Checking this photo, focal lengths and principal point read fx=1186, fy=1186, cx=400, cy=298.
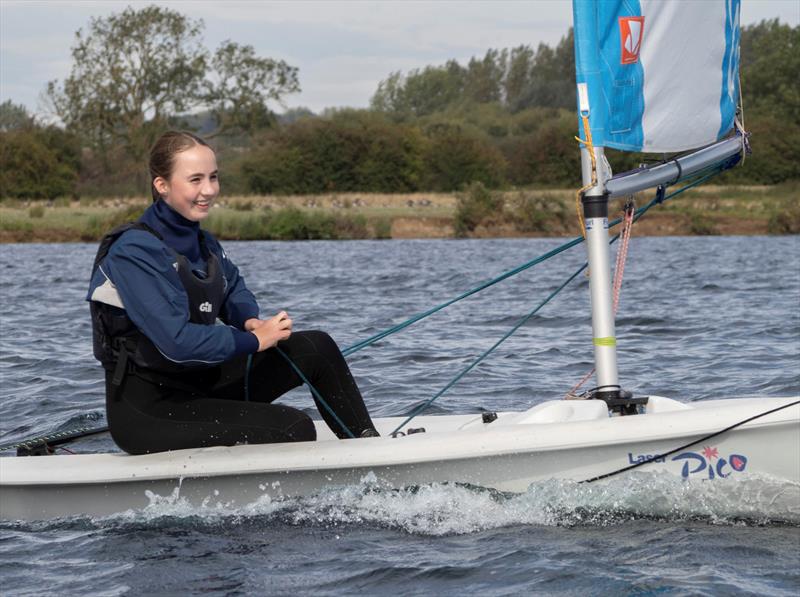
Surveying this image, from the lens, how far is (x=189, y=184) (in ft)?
13.9

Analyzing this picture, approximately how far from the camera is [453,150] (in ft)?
152

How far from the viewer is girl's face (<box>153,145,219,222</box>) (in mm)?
4230

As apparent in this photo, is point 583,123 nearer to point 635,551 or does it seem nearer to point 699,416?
point 699,416

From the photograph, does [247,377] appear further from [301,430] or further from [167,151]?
[167,151]

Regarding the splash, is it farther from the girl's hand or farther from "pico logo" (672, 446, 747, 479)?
the girl's hand

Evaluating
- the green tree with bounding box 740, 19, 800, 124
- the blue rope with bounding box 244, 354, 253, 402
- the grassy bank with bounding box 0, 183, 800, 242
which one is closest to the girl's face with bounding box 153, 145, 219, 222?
the blue rope with bounding box 244, 354, 253, 402

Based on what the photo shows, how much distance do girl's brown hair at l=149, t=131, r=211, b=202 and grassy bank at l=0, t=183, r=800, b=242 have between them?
26409mm

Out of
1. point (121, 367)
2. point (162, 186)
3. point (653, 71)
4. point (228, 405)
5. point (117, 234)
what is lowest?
point (228, 405)

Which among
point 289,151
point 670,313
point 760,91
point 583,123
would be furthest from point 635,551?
point 760,91

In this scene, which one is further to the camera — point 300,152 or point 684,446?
point 300,152

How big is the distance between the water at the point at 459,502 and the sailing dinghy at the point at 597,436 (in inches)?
2.9

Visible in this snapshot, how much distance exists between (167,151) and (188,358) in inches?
29.7

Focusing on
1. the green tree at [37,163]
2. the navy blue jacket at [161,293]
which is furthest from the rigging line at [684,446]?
the green tree at [37,163]

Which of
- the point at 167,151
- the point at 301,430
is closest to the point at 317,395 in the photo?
the point at 301,430
